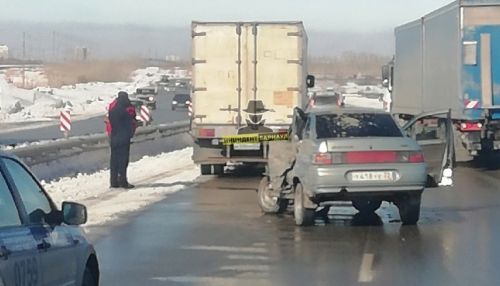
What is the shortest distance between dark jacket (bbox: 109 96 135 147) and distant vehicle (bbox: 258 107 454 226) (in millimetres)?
5715

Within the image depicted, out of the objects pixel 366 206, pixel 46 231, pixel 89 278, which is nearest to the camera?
pixel 46 231

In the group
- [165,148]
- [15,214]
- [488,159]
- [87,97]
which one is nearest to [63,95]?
[87,97]

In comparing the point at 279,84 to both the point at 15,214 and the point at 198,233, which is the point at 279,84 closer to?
the point at 198,233

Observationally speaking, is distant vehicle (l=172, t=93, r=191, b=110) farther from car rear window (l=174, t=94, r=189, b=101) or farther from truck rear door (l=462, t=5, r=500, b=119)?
truck rear door (l=462, t=5, r=500, b=119)

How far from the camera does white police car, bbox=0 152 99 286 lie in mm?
6086

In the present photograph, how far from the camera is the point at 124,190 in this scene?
21.0 metres

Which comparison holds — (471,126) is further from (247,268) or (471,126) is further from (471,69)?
(247,268)

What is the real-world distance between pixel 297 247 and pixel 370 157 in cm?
199

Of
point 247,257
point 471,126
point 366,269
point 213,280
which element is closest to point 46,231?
point 213,280

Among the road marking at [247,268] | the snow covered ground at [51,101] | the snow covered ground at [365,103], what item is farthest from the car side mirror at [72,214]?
the snow covered ground at [365,103]

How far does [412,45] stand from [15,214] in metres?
27.5

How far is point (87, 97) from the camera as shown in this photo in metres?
101

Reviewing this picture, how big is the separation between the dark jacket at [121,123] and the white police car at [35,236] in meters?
13.6

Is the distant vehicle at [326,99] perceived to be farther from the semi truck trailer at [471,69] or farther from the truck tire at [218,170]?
the truck tire at [218,170]
